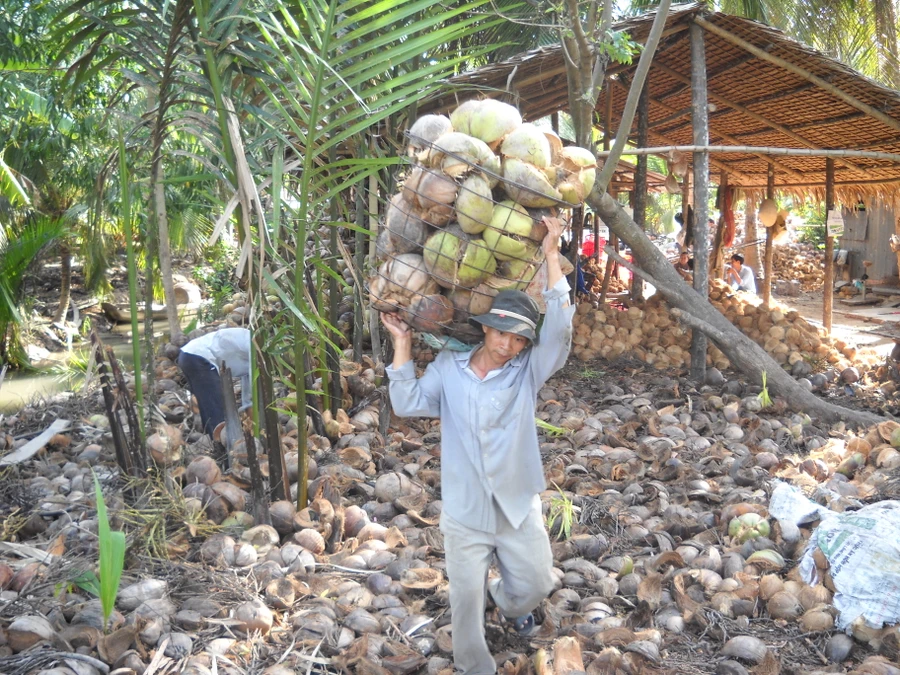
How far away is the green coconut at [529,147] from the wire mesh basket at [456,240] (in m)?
0.06

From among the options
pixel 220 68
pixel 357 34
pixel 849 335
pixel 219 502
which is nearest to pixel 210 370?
pixel 219 502

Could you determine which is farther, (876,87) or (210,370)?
(876,87)

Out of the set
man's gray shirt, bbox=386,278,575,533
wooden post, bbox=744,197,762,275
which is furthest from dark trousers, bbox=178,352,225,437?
wooden post, bbox=744,197,762,275

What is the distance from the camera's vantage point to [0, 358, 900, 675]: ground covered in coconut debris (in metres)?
2.46

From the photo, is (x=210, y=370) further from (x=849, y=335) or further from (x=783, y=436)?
(x=849, y=335)

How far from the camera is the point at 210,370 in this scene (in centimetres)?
431

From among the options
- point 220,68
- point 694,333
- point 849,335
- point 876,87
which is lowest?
point 849,335

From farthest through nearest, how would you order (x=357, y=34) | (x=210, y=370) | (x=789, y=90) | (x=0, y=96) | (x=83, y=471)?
(x=0, y=96)
(x=789, y=90)
(x=210, y=370)
(x=83, y=471)
(x=357, y=34)

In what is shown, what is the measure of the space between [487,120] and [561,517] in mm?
1902

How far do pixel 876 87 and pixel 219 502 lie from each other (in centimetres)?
528

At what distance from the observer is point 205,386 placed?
14.3 ft

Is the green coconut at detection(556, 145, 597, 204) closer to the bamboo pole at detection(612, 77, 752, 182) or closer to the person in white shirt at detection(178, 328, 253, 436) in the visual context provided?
the person in white shirt at detection(178, 328, 253, 436)

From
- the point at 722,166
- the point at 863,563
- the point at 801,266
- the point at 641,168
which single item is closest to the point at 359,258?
the point at 863,563

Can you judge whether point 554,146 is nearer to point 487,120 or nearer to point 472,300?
point 487,120
